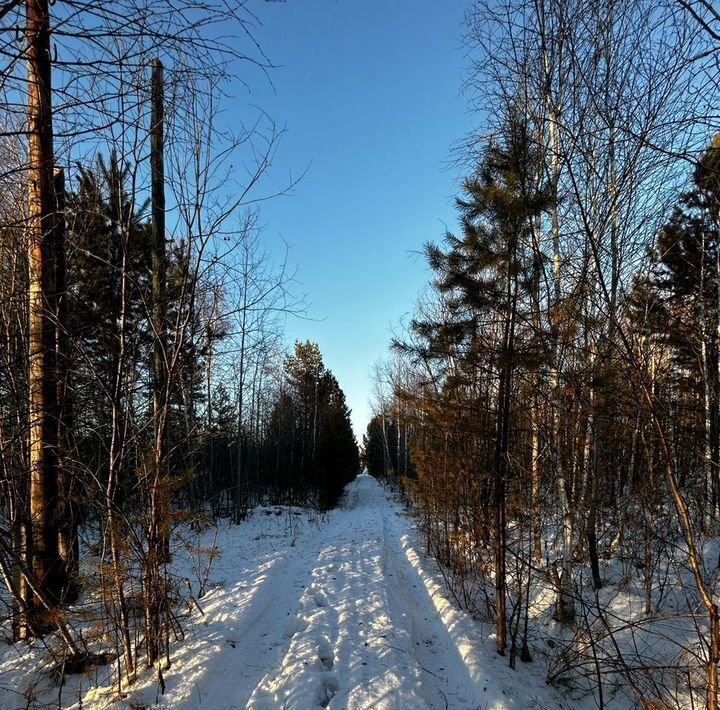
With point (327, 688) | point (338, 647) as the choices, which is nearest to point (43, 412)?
point (327, 688)

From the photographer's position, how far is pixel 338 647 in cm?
441

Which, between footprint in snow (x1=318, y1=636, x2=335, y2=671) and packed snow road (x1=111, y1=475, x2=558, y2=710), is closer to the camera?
packed snow road (x1=111, y1=475, x2=558, y2=710)

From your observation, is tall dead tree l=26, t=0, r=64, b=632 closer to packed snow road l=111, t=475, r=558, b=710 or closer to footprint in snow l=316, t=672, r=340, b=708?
packed snow road l=111, t=475, r=558, b=710

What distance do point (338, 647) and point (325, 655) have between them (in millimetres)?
192

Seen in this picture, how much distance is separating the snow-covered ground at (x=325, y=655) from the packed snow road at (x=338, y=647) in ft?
0.04

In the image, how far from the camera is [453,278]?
470cm

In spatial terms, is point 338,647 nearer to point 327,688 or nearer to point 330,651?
point 330,651

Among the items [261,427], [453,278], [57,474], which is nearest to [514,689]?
[453,278]

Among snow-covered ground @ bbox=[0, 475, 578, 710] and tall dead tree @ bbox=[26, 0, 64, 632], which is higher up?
tall dead tree @ bbox=[26, 0, 64, 632]

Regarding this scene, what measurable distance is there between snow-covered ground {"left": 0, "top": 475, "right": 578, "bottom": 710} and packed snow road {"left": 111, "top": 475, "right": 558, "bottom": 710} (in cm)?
1

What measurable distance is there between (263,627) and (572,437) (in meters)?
4.20

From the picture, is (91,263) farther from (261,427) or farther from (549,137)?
(261,427)

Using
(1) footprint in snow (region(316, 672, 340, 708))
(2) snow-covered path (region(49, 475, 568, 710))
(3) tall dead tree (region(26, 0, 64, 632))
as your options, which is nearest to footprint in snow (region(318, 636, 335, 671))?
(2) snow-covered path (region(49, 475, 568, 710))

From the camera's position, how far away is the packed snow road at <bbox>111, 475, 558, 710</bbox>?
3.56m
